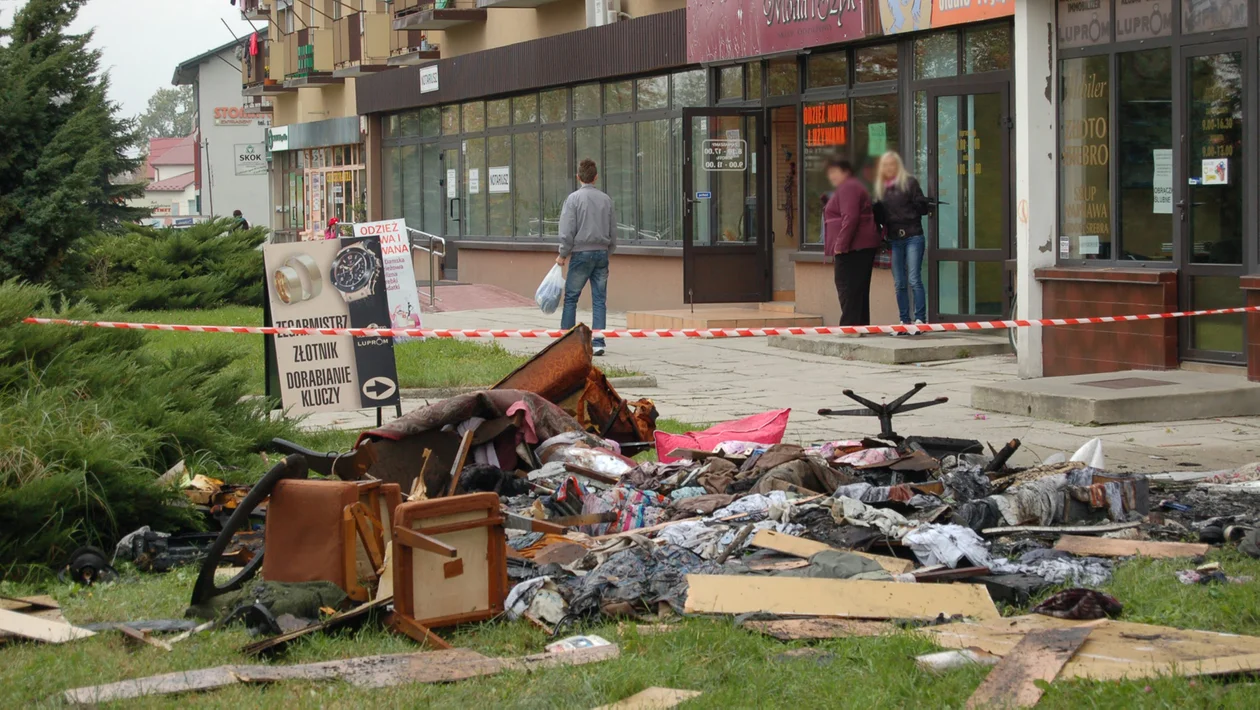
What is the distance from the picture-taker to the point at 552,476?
8.13 m

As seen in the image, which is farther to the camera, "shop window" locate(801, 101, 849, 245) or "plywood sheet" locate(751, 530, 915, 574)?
"shop window" locate(801, 101, 849, 245)

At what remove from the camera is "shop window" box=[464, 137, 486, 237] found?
29250 mm

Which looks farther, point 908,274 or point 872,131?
point 872,131

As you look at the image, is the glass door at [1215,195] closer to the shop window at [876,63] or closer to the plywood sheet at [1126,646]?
the shop window at [876,63]

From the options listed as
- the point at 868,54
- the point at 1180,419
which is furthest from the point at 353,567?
the point at 868,54

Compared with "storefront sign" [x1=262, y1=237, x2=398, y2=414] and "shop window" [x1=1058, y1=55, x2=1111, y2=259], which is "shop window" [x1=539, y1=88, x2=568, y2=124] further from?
"storefront sign" [x1=262, y1=237, x2=398, y2=414]

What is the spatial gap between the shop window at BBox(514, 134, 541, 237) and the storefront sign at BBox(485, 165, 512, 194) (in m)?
0.18

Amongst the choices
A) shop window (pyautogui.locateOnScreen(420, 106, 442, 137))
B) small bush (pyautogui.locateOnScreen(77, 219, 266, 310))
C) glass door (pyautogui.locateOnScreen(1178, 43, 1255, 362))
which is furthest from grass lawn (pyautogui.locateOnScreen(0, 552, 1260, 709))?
shop window (pyautogui.locateOnScreen(420, 106, 442, 137))

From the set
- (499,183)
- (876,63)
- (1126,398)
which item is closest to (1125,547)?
(1126,398)

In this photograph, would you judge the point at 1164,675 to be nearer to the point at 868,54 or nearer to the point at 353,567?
the point at 353,567

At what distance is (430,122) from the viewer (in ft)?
104

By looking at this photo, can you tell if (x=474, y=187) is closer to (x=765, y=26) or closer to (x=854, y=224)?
(x=765, y=26)

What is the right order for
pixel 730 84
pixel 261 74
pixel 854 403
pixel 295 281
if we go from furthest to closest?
pixel 261 74 < pixel 730 84 < pixel 854 403 < pixel 295 281

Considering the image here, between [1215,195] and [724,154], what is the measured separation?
8701 millimetres
